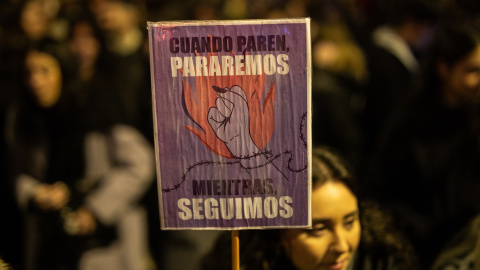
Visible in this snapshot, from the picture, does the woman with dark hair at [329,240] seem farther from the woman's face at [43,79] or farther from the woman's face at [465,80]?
the woman's face at [43,79]

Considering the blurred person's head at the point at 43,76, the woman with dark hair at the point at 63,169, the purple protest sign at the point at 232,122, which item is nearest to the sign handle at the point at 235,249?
the purple protest sign at the point at 232,122

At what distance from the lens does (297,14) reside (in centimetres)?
601

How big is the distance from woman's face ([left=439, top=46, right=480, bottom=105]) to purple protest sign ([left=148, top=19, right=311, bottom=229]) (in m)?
1.31

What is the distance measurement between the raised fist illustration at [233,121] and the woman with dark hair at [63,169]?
5.45ft

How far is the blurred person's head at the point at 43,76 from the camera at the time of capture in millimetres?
2834

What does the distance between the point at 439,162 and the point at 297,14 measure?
3.78 metres

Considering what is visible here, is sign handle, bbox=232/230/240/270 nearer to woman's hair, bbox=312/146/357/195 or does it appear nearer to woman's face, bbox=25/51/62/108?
woman's hair, bbox=312/146/357/195

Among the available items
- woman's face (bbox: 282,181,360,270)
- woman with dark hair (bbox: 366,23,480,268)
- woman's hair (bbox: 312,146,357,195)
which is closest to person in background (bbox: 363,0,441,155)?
woman with dark hair (bbox: 366,23,480,268)

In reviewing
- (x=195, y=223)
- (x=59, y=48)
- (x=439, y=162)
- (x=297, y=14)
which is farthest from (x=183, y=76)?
(x=297, y=14)

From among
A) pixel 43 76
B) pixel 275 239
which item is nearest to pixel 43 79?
→ pixel 43 76

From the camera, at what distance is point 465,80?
235 cm

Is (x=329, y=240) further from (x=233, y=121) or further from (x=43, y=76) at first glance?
→ (x=43, y=76)

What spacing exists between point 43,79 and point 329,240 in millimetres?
1881

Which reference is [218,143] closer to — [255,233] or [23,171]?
[255,233]
